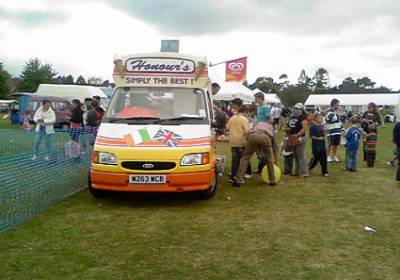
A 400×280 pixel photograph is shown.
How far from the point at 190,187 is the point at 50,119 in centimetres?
661

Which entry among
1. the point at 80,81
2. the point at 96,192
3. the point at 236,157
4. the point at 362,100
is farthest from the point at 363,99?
the point at 80,81

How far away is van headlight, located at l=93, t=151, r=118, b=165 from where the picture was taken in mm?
6922

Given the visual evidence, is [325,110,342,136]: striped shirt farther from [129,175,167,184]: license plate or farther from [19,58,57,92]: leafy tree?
[19,58,57,92]: leafy tree

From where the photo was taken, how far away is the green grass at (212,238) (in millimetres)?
4562

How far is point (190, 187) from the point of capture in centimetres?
700

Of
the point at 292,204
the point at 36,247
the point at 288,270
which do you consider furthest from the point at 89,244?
the point at 292,204

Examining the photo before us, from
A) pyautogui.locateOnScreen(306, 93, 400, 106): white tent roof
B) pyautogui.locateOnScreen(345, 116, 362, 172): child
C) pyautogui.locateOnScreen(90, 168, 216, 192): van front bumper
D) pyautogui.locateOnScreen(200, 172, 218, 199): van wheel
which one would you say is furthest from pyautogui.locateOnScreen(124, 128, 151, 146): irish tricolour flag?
pyautogui.locateOnScreen(306, 93, 400, 106): white tent roof

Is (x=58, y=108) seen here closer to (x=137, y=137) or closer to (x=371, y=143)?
(x=371, y=143)

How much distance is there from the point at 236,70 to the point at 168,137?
61.1 feet

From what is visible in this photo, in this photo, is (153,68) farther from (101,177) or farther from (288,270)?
(288,270)

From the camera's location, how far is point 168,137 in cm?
719

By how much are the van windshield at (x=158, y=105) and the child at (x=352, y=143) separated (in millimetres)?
4850

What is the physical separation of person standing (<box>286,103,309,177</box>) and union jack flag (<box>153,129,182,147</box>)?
151 inches

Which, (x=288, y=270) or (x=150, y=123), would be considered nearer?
(x=288, y=270)
